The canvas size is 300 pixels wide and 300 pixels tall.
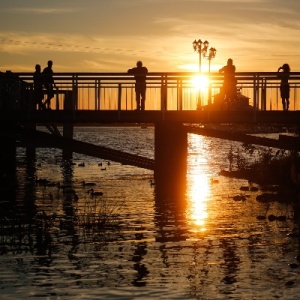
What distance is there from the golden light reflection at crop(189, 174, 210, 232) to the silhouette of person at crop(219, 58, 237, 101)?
3.09m

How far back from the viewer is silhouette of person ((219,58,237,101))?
3666 centimetres

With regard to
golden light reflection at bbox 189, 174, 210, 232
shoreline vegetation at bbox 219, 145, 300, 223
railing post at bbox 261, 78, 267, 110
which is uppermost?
railing post at bbox 261, 78, 267, 110

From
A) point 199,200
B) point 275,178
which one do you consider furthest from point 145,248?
point 275,178

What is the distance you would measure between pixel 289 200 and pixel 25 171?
1752 centimetres

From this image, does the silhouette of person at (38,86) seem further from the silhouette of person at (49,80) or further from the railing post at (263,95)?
the railing post at (263,95)

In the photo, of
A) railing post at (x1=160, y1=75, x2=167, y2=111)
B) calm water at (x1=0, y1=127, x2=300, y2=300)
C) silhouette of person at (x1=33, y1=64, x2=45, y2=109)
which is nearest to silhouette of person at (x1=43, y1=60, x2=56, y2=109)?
silhouette of person at (x1=33, y1=64, x2=45, y2=109)

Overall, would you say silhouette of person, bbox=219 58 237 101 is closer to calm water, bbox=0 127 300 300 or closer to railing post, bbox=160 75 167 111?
railing post, bbox=160 75 167 111

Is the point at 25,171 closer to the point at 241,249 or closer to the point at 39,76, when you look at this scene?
the point at 39,76

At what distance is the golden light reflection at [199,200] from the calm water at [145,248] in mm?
28

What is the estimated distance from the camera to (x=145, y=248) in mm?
19938

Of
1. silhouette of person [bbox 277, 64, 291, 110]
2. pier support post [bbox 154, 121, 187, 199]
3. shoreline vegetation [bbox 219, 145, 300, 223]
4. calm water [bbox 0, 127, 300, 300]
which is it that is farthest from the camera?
pier support post [bbox 154, 121, 187, 199]

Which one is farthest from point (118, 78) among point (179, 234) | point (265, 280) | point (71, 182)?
point (265, 280)

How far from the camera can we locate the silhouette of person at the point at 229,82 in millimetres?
36656

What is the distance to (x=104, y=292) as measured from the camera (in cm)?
1574
